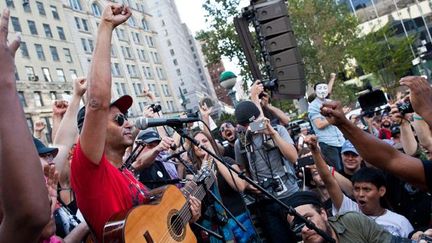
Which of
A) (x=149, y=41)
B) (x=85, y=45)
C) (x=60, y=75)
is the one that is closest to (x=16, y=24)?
(x=60, y=75)

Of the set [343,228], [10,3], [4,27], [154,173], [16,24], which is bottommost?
[343,228]

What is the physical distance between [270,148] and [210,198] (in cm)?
169

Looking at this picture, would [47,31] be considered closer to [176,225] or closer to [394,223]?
[176,225]

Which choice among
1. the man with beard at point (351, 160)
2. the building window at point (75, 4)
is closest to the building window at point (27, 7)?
the building window at point (75, 4)

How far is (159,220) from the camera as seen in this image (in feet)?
8.32

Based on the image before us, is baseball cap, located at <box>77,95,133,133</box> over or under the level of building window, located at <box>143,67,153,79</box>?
under

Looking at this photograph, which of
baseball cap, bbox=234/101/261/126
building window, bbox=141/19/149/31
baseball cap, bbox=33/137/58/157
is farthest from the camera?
building window, bbox=141/19/149/31

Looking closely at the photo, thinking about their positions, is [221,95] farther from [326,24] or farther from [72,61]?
[326,24]

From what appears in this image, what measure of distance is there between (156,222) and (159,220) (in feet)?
0.15

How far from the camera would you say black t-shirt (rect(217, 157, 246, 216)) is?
4.61 meters

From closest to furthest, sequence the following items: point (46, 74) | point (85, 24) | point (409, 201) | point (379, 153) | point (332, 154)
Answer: point (379, 153)
point (409, 201)
point (332, 154)
point (46, 74)
point (85, 24)

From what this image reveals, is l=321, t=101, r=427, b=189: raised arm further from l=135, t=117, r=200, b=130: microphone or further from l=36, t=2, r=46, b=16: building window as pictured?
l=36, t=2, r=46, b=16: building window

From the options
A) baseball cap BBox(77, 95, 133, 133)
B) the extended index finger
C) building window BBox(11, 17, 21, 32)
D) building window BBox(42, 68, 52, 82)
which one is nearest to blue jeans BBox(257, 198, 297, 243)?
baseball cap BBox(77, 95, 133, 133)

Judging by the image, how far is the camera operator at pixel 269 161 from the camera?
4.54m
